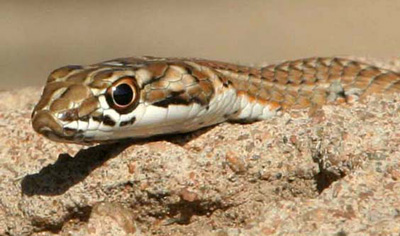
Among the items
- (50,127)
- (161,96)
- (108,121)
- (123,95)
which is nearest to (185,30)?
(161,96)

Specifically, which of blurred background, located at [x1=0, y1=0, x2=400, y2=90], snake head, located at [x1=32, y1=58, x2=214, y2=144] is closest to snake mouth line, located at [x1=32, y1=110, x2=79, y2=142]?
snake head, located at [x1=32, y1=58, x2=214, y2=144]

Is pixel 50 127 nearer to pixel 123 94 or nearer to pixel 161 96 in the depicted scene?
pixel 123 94

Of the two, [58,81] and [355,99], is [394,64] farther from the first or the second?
[58,81]

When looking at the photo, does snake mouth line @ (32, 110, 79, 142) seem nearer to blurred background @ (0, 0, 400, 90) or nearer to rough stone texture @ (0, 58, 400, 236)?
rough stone texture @ (0, 58, 400, 236)

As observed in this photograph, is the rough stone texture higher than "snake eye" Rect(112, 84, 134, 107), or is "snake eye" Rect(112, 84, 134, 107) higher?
"snake eye" Rect(112, 84, 134, 107)

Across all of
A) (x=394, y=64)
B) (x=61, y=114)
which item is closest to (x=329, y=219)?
(x=61, y=114)

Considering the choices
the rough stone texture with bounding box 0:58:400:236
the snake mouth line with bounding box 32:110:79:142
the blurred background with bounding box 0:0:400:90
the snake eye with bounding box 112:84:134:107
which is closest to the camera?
the rough stone texture with bounding box 0:58:400:236

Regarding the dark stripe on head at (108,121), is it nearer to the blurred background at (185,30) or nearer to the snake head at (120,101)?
the snake head at (120,101)
